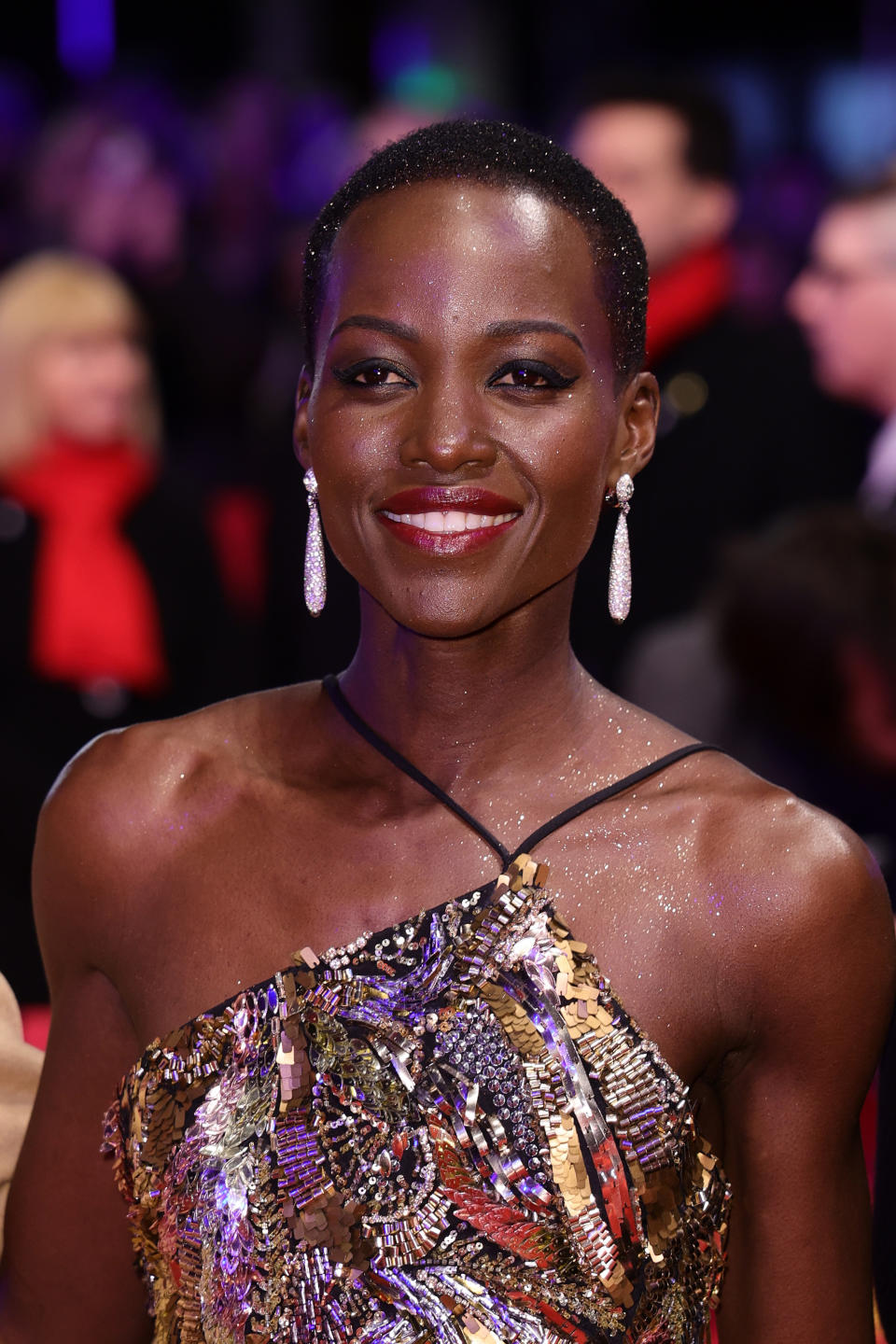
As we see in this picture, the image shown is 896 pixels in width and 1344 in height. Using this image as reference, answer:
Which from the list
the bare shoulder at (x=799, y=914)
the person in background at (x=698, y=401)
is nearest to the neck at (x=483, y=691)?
the bare shoulder at (x=799, y=914)

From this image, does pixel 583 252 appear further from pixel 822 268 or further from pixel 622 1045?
pixel 822 268

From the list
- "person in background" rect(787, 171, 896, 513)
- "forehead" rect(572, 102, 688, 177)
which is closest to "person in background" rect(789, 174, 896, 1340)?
"person in background" rect(787, 171, 896, 513)

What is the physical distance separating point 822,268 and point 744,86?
24.8 ft

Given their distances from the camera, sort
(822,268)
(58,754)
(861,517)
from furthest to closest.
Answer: (822,268)
(58,754)
(861,517)

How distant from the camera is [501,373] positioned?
6.10 ft

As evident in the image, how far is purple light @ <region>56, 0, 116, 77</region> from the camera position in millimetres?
10320

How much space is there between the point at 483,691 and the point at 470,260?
17.2 inches

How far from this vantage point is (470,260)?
1.84 m

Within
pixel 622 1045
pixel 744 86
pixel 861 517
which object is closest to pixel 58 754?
pixel 861 517

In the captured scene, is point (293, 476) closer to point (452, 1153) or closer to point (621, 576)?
point (621, 576)

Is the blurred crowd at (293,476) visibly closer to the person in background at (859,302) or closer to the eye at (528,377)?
the person in background at (859,302)

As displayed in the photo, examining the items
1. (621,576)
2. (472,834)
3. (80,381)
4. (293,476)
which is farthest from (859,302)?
(472,834)

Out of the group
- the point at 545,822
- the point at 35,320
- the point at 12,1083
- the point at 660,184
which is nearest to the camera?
the point at 545,822

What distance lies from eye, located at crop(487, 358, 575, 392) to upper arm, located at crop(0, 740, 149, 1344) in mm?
605
